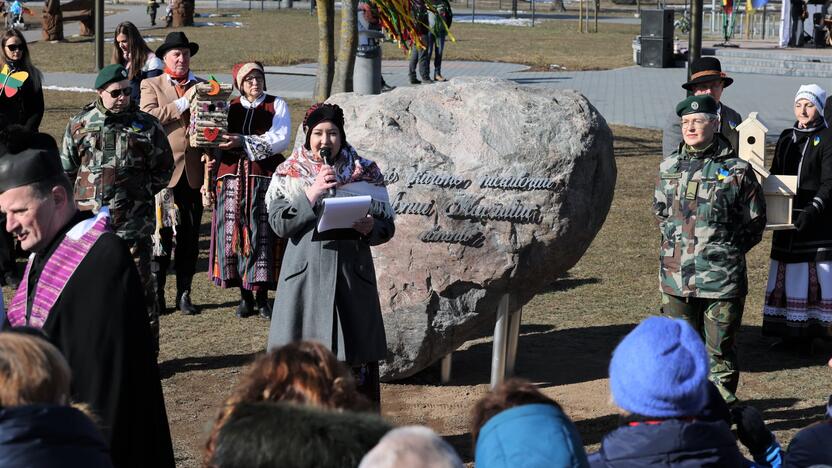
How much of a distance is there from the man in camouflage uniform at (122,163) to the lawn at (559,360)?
2.46 feet

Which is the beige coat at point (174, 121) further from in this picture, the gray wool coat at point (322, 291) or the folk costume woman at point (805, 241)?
the folk costume woman at point (805, 241)

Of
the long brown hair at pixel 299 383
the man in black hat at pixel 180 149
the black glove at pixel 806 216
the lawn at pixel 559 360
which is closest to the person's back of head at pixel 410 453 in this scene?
the long brown hair at pixel 299 383

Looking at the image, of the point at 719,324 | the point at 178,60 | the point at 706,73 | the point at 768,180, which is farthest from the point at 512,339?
the point at 178,60

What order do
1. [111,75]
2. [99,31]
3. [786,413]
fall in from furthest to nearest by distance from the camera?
[99,31] → [111,75] → [786,413]

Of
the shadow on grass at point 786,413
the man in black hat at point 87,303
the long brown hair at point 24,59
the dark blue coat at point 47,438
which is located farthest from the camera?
the long brown hair at point 24,59

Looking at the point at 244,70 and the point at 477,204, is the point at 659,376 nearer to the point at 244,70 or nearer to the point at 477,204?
the point at 477,204

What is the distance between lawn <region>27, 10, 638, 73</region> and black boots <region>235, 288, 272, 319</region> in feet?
54.3

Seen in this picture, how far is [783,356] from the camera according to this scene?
7.78 metres

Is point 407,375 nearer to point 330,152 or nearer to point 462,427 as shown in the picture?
point 462,427

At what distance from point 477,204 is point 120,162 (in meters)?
2.14

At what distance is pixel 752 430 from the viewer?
3.92m

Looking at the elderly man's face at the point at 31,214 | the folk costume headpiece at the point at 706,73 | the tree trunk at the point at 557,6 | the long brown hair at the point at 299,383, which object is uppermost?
the tree trunk at the point at 557,6

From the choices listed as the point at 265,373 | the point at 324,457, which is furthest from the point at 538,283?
the point at 324,457

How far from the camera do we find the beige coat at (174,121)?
8305 millimetres
